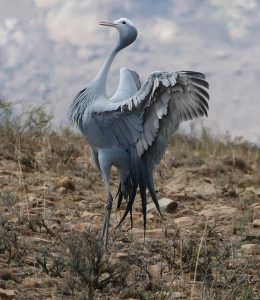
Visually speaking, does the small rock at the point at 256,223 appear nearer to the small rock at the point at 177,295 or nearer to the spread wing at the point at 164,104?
the spread wing at the point at 164,104

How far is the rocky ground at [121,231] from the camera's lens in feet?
15.0

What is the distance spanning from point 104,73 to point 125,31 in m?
0.34

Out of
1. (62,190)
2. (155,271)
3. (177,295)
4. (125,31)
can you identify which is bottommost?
(177,295)

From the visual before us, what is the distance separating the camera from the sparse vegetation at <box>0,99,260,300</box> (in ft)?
15.0

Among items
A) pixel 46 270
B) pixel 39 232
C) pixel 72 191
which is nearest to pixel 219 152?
pixel 72 191

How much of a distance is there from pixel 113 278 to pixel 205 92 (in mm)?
1381

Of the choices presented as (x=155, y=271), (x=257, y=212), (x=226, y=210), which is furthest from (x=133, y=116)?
(x=257, y=212)

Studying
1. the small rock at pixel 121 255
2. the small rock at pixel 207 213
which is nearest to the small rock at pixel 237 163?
the small rock at pixel 207 213

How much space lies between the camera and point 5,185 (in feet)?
25.5

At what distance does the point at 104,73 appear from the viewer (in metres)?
5.66

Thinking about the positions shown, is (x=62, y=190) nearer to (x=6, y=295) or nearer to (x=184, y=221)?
(x=184, y=221)

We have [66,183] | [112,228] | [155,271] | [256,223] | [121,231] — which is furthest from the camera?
[66,183]

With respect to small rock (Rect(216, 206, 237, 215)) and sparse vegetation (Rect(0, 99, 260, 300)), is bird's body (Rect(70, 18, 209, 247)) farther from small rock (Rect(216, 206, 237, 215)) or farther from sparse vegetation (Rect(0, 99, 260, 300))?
small rock (Rect(216, 206, 237, 215))

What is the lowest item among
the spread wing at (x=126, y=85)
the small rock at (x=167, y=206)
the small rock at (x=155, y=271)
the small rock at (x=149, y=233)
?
the small rock at (x=155, y=271)
